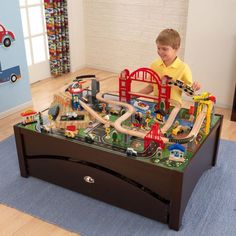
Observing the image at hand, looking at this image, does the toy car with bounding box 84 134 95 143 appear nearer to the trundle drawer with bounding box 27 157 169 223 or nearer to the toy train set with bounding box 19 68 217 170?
the toy train set with bounding box 19 68 217 170

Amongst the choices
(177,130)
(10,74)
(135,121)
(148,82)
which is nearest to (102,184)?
(135,121)

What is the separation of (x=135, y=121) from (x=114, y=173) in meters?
0.36

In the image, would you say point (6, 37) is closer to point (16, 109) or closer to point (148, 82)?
point (16, 109)

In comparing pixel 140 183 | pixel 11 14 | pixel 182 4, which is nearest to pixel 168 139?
pixel 140 183

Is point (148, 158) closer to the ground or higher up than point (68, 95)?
closer to the ground

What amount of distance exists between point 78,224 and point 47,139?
0.52 meters

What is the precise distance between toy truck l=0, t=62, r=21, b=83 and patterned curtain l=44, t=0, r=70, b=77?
0.96 meters

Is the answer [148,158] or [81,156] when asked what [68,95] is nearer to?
[81,156]

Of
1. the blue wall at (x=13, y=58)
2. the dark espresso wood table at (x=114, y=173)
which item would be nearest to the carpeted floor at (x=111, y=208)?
the dark espresso wood table at (x=114, y=173)

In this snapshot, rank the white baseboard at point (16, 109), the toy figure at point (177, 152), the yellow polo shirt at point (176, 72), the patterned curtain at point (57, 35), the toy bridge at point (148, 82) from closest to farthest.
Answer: the toy figure at point (177, 152) < the toy bridge at point (148, 82) < the yellow polo shirt at point (176, 72) < the white baseboard at point (16, 109) < the patterned curtain at point (57, 35)

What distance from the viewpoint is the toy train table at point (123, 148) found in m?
1.72

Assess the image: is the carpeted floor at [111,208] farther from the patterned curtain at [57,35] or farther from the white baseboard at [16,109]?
the patterned curtain at [57,35]

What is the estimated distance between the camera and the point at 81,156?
6.26 feet

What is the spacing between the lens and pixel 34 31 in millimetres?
3881
